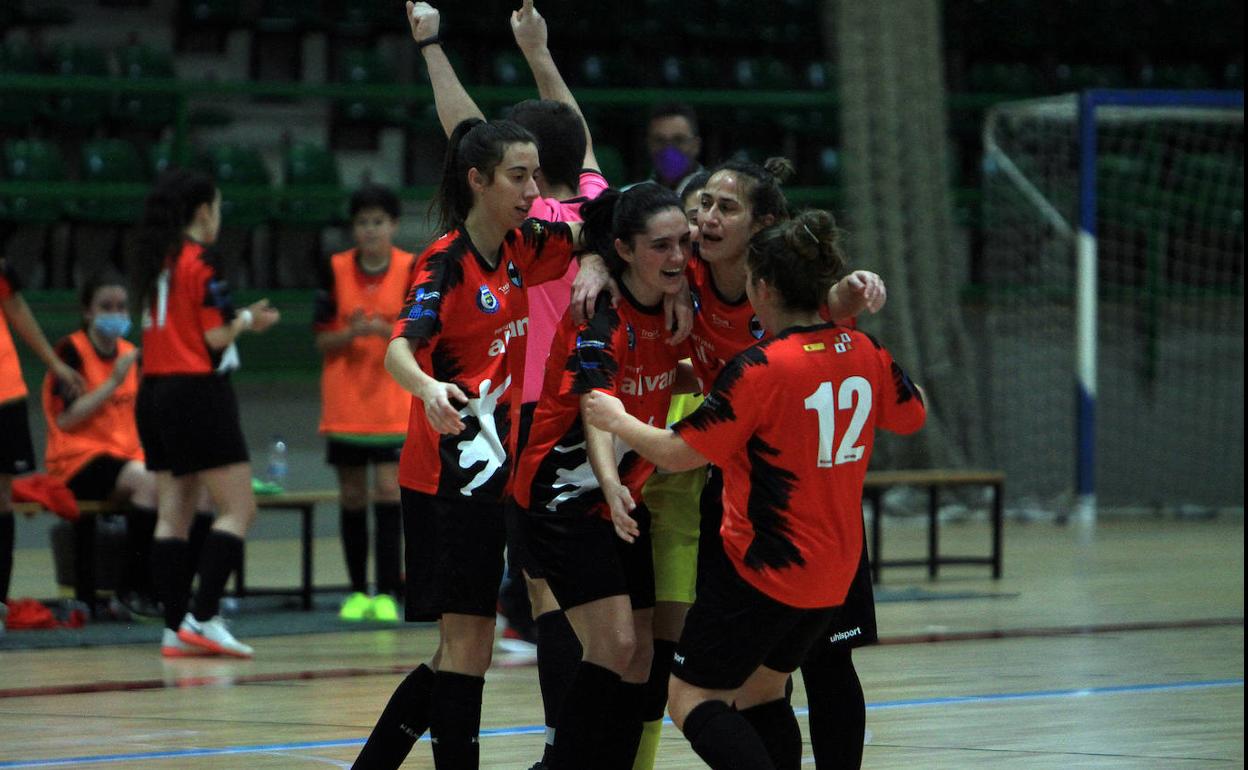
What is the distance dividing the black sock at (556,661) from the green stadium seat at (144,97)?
990cm

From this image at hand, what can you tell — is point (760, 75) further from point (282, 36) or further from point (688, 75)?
point (282, 36)

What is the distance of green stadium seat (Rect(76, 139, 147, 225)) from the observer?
42.7 ft

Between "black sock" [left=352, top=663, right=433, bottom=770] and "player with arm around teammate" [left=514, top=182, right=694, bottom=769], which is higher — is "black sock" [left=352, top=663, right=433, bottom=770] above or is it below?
below

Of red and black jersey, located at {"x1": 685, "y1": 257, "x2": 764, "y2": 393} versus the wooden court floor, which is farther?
the wooden court floor

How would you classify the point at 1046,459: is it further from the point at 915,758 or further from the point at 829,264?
the point at 829,264

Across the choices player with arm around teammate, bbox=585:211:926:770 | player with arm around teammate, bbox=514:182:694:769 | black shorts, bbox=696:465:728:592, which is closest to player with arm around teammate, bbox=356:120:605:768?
player with arm around teammate, bbox=514:182:694:769

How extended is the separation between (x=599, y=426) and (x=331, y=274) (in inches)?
193

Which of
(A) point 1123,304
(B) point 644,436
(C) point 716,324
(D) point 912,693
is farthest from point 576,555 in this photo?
(A) point 1123,304

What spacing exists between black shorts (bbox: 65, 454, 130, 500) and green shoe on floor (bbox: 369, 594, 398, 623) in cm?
132

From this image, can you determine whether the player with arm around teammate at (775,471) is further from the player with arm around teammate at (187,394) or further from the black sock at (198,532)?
the black sock at (198,532)

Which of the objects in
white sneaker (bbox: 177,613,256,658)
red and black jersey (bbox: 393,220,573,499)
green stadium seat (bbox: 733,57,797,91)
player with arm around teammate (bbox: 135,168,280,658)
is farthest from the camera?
green stadium seat (bbox: 733,57,797,91)

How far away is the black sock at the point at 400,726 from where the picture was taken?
4.16 m

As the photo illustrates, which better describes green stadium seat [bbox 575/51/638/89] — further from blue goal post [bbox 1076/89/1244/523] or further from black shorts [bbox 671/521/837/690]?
black shorts [bbox 671/521/837/690]

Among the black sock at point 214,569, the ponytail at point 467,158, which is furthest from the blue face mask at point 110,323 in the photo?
the ponytail at point 467,158
